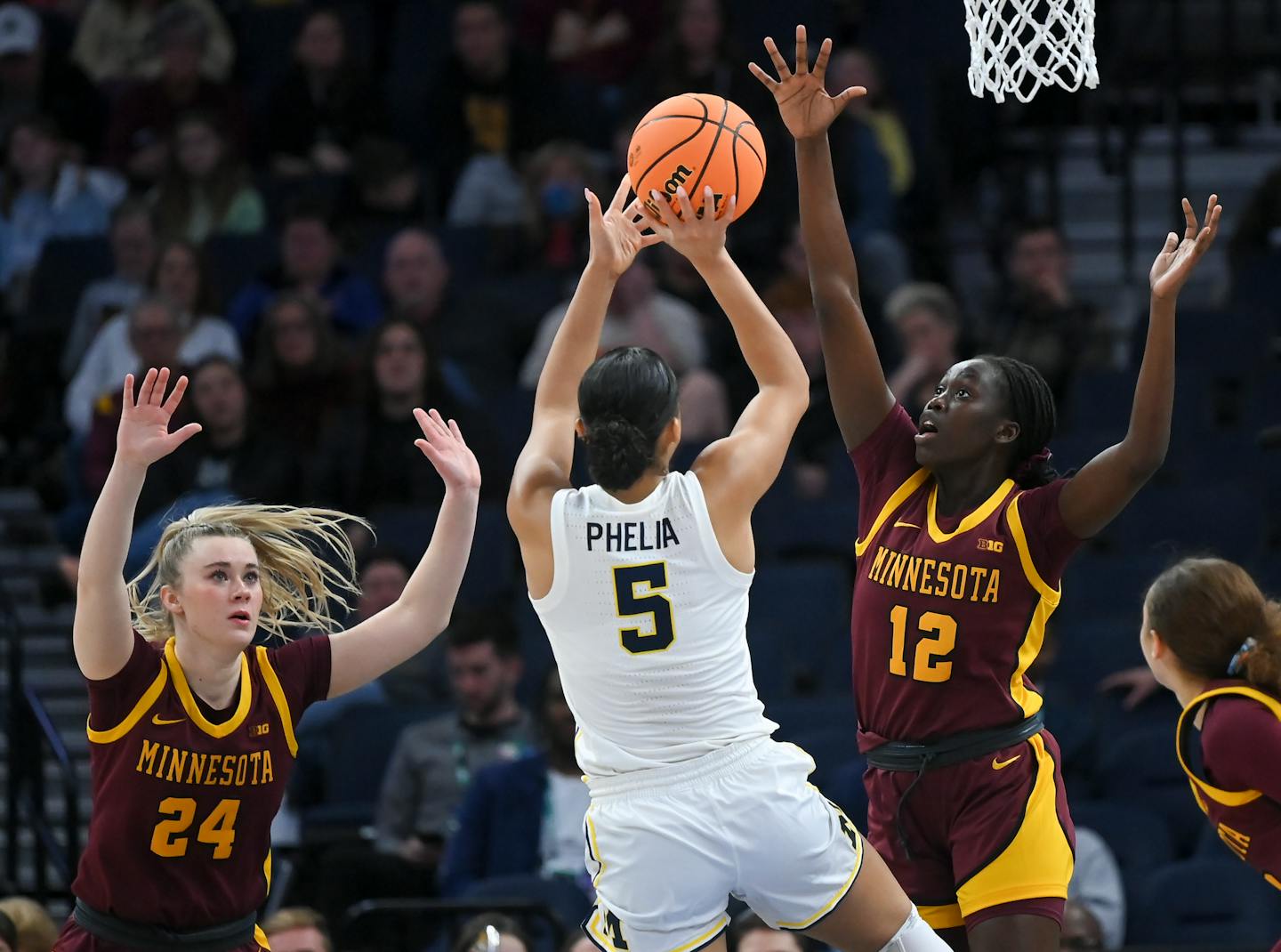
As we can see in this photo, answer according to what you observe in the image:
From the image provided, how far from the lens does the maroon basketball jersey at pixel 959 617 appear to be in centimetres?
537

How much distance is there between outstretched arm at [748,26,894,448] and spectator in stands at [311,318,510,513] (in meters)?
4.53

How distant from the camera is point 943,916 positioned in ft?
17.7

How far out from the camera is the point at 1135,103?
13016mm

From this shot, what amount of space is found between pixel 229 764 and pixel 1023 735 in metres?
2.04

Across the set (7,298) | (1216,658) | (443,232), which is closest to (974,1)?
(1216,658)

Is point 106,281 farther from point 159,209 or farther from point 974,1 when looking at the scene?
point 974,1

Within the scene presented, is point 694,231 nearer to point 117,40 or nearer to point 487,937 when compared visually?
point 487,937

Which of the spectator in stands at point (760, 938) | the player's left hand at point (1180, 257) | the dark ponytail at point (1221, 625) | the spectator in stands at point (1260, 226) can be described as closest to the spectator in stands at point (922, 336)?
the spectator in stands at point (1260, 226)

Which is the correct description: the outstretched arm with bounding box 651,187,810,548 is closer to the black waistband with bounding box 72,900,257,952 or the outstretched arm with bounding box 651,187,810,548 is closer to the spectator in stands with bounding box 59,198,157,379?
the black waistband with bounding box 72,900,257,952

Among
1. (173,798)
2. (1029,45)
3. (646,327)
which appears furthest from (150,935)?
(646,327)

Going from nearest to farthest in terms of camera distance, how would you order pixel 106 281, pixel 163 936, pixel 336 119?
pixel 163 936, pixel 106 281, pixel 336 119

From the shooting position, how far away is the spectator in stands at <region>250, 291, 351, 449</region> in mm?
10664

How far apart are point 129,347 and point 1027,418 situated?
6859 mm

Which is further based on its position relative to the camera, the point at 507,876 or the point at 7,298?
the point at 7,298
